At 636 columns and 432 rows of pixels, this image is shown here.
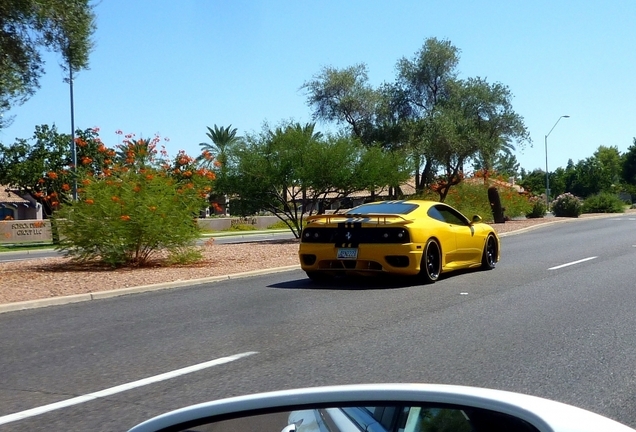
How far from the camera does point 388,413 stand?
2.03 metres

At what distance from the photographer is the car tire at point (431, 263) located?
13.3 meters

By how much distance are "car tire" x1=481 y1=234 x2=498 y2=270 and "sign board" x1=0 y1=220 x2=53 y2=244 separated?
27.3 m

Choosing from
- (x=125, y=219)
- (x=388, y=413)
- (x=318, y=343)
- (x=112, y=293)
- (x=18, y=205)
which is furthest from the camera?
(x=18, y=205)

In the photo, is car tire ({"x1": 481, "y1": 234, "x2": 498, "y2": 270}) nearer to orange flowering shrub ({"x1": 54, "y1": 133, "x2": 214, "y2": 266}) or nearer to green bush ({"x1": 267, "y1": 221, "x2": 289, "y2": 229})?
orange flowering shrub ({"x1": 54, "y1": 133, "x2": 214, "y2": 266})

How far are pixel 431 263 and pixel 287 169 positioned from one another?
13459 mm

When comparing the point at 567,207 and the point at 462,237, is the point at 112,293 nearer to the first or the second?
the point at 462,237

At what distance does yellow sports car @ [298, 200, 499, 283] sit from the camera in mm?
13109

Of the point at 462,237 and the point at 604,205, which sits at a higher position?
the point at 604,205

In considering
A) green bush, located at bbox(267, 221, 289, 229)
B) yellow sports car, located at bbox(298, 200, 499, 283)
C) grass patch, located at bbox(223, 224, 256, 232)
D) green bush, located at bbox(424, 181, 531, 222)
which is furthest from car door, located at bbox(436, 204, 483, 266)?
grass patch, located at bbox(223, 224, 256, 232)

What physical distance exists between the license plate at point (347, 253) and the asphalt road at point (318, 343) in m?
0.52

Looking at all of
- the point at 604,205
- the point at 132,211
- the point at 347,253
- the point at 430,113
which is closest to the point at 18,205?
the point at 430,113

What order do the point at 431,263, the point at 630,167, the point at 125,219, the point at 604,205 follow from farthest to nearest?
the point at 630,167 < the point at 604,205 < the point at 125,219 < the point at 431,263

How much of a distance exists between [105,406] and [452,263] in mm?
9206

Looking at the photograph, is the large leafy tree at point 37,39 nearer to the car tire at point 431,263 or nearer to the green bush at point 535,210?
the car tire at point 431,263
